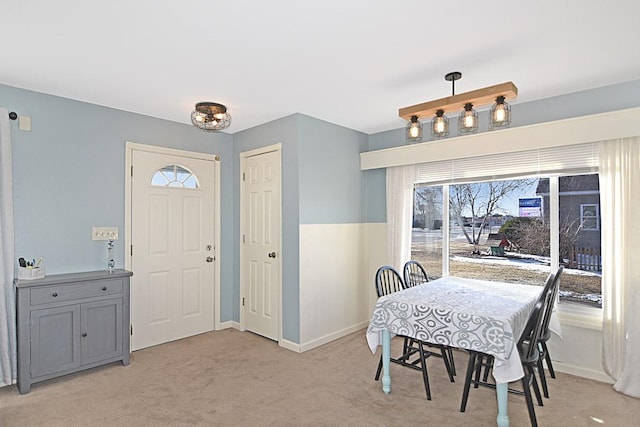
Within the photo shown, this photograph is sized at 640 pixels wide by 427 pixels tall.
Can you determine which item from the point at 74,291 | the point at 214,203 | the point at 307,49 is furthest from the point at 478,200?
the point at 74,291

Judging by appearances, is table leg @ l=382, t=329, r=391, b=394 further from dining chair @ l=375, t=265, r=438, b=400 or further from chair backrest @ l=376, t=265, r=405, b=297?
chair backrest @ l=376, t=265, r=405, b=297

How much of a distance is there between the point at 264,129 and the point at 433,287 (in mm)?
2446

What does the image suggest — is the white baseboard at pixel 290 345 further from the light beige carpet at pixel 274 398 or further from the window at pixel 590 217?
the window at pixel 590 217

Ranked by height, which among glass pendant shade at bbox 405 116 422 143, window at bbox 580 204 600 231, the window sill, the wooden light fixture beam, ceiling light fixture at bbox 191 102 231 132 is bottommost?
the window sill

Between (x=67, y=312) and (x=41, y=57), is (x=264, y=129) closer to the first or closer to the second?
(x=41, y=57)

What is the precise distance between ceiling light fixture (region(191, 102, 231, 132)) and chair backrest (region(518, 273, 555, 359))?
2959 mm

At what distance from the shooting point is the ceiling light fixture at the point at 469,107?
2334 millimetres

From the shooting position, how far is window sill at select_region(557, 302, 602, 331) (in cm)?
311

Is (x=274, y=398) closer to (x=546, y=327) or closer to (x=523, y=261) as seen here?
(x=546, y=327)

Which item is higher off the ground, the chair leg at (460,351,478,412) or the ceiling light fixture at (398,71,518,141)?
the ceiling light fixture at (398,71,518,141)

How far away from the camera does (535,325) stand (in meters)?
2.36

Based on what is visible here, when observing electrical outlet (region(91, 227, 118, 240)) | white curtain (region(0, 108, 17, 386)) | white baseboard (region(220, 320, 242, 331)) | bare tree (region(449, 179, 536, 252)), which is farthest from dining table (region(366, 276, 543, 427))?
white curtain (region(0, 108, 17, 386))

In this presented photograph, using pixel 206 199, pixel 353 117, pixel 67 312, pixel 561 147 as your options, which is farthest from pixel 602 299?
pixel 67 312

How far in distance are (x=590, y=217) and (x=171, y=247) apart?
405cm
